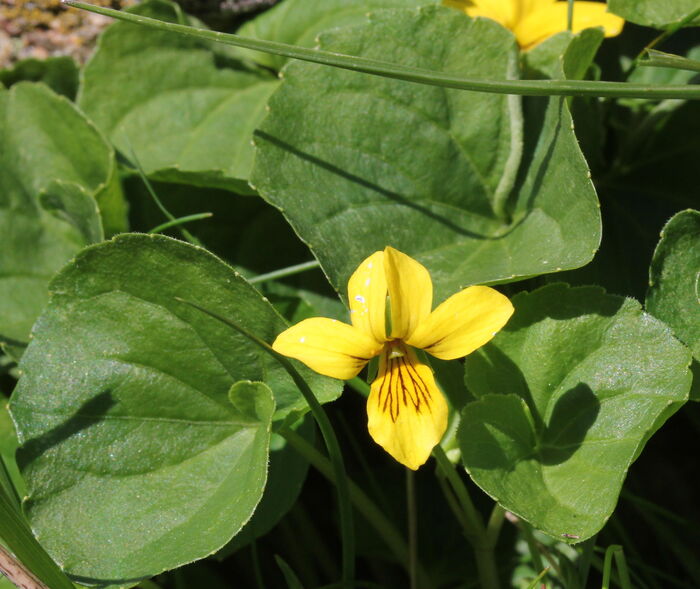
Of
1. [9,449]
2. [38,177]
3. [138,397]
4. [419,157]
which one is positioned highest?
[419,157]

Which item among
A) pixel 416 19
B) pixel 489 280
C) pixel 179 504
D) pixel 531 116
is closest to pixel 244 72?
pixel 416 19

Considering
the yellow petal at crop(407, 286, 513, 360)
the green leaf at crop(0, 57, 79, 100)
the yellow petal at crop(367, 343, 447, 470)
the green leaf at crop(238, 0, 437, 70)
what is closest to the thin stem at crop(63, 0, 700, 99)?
the yellow petal at crop(407, 286, 513, 360)

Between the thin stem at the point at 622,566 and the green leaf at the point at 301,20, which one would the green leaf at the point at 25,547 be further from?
the green leaf at the point at 301,20

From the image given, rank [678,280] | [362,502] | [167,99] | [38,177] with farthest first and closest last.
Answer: [167,99]
[38,177]
[362,502]
[678,280]

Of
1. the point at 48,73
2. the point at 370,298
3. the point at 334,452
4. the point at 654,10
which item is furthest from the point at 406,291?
the point at 48,73

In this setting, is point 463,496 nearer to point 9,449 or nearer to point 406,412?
point 406,412

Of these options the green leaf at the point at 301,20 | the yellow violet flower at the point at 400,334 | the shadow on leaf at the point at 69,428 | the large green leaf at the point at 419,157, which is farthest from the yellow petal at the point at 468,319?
the green leaf at the point at 301,20

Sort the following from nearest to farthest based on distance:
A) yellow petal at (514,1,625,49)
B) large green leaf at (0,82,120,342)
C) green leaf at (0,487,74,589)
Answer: green leaf at (0,487,74,589) < yellow petal at (514,1,625,49) < large green leaf at (0,82,120,342)

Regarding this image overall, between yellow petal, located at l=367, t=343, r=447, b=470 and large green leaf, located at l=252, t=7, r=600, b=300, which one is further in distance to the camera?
large green leaf, located at l=252, t=7, r=600, b=300

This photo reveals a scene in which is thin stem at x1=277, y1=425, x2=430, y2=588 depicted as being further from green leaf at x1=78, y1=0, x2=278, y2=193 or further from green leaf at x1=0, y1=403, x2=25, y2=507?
green leaf at x1=78, y1=0, x2=278, y2=193
